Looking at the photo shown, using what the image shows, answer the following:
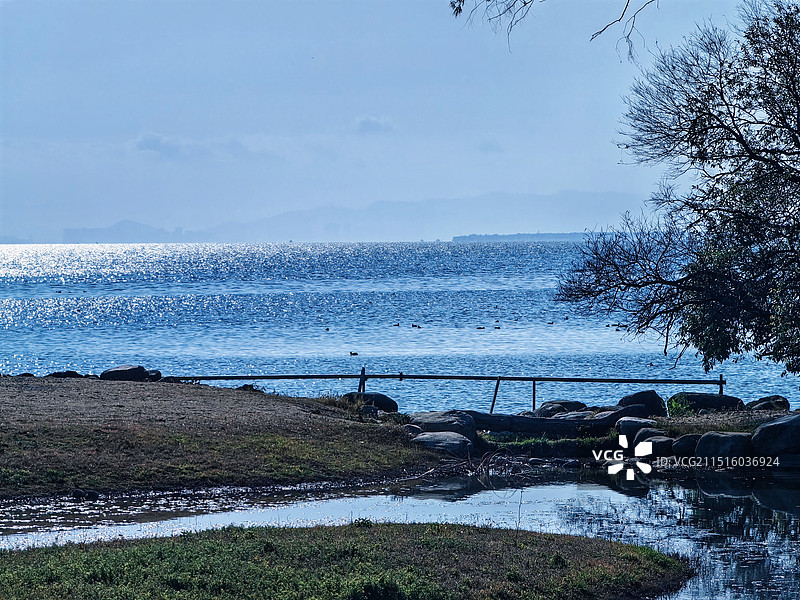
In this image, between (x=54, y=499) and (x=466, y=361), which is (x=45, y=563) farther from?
(x=466, y=361)

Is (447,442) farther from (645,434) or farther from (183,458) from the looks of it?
(183,458)

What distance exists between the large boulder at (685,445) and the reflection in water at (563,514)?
200cm

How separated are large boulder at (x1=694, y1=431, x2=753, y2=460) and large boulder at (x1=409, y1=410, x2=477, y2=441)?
225 inches

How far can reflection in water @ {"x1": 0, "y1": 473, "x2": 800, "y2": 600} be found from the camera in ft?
42.7

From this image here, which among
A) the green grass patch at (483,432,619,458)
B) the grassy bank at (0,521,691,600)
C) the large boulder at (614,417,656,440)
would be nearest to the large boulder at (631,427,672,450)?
the large boulder at (614,417,656,440)

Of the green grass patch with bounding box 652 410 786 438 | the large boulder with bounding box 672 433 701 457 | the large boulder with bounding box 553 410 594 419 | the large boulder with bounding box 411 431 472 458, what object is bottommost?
the large boulder with bounding box 411 431 472 458

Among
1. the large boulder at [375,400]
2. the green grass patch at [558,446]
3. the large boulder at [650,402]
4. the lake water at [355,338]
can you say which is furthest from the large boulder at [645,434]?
the lake water at [355,338]

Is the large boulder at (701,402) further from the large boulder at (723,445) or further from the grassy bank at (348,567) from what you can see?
the grassy bank at (348,567)

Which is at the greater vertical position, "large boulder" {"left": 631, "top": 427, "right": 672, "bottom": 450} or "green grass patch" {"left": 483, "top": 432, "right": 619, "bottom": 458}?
"large boulder" {"left": 631, "top": 427, "right": 672, "bottom": 450}

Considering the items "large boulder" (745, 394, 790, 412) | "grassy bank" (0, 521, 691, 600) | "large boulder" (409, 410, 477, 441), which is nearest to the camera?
"grassy bank" (0, 521, 691, 600)

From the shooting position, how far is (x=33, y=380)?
2688 centimetres

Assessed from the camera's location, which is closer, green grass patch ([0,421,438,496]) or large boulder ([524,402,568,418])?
green grass patch ([0,421,438,496])

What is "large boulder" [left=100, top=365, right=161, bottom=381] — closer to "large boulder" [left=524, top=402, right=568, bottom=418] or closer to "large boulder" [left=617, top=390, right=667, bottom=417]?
"large boulder" [left=524, top=402, right=568, bottom=418]

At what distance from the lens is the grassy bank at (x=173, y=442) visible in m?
17.6
